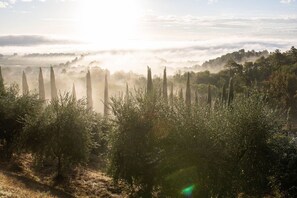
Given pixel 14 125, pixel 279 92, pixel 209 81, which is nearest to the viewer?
pixel 14 125

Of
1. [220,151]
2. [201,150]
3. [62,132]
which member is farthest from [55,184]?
[220,151]

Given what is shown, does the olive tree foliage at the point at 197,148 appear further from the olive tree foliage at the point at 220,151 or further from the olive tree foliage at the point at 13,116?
the olive tree foliage at the point at 13,116

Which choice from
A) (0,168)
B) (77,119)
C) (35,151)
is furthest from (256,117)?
(0,168)

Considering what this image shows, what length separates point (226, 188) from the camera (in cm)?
2561

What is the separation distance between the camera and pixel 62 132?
100 feet

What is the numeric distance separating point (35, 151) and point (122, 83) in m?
93.5

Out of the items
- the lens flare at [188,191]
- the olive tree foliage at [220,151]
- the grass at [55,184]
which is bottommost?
the grass at [55,184]

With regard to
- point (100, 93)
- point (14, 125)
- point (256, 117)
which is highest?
point (256, 117)

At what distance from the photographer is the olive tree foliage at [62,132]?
30594 millimetres

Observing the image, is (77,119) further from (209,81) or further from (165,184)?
(209,81)

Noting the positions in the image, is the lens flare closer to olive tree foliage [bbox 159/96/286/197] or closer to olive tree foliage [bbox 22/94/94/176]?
olive tree foliage [bbox 159/96/286/197]

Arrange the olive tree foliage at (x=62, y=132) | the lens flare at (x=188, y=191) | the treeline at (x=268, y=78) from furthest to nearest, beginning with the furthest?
the treeline at (x=268, y=78) < the olive tree foliage at (x=62, y=132) < the lens flare at (x=188, y=191)

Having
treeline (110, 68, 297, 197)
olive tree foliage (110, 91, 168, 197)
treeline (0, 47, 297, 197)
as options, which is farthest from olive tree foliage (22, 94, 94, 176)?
treeline (110, 68, 297, 197)

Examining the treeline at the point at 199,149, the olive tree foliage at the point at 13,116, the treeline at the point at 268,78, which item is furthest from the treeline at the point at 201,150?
the treeline at the point at 268,78
